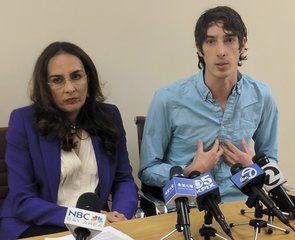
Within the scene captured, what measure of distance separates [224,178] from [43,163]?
0.87 metres

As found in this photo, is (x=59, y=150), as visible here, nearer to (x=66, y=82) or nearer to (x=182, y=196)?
(x=66, y=82)

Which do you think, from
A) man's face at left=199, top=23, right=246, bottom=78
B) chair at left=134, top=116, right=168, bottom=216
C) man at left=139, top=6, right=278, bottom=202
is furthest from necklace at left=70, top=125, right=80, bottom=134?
man's face at left=199, top=23, right=246, bottom=78

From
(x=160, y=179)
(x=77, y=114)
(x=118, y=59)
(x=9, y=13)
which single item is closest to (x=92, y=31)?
(x=118, y=59)

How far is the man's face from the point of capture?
6.29 feet

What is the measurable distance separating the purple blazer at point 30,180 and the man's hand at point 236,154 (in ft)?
1.68

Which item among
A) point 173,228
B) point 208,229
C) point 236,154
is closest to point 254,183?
point 208,229

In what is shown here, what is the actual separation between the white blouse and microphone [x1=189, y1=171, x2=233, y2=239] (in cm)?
73

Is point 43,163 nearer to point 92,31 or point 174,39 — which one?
point 92,31

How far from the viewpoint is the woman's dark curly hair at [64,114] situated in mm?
1823

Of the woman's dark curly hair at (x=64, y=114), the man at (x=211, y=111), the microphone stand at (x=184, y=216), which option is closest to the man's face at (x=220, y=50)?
the man at (x=211, y=111)

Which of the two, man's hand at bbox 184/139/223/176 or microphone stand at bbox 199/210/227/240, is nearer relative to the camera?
microphone stand at bbox 199/210/227/240

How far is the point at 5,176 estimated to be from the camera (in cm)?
203

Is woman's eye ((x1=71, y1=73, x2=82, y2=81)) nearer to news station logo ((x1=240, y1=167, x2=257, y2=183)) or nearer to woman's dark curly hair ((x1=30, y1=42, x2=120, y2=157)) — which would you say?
woman's dark curly hair ((x1=30, y1=42, x2=120, y2=157))

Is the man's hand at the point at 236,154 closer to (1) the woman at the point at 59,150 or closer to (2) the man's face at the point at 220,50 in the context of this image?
(2) the man's face at the point at 220,50
